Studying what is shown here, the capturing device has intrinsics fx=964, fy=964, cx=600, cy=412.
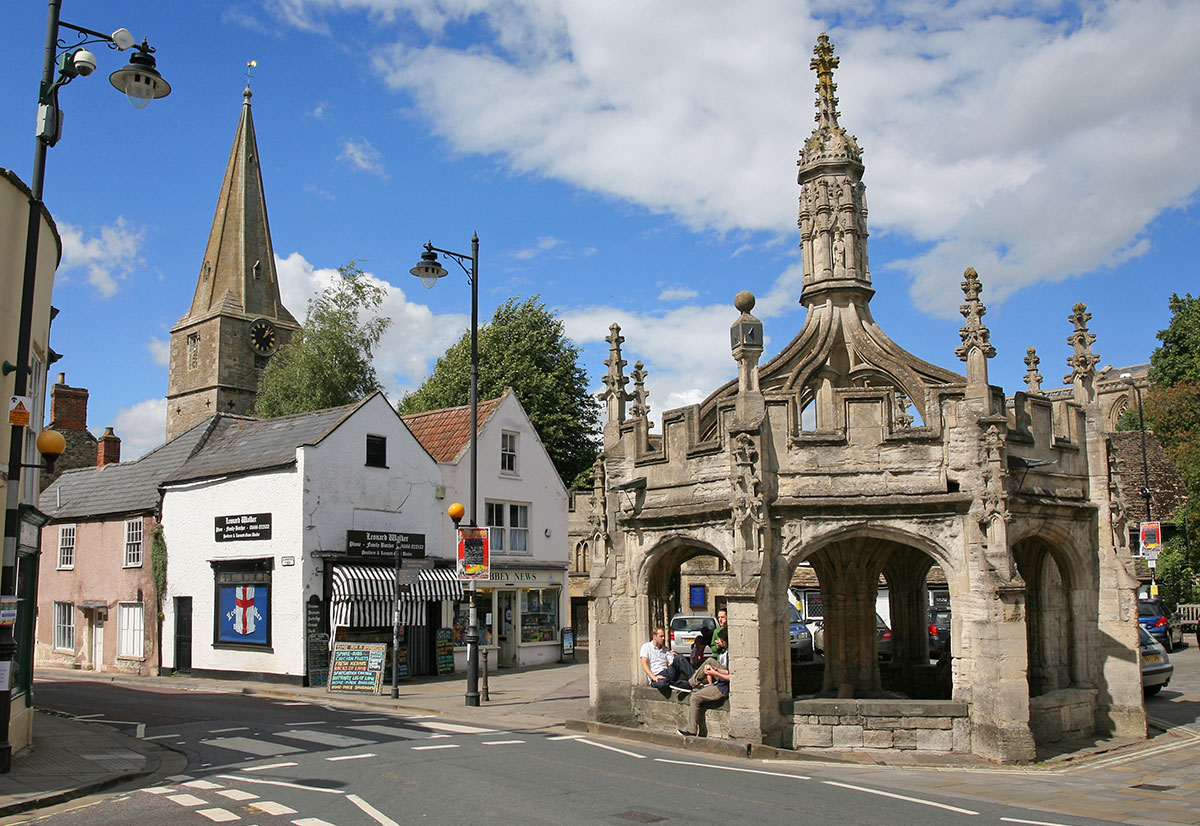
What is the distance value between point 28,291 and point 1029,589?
1541 cm

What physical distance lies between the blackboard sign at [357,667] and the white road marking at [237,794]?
11278 mm

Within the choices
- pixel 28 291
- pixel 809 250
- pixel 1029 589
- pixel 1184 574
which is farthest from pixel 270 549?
pixel 1184 574

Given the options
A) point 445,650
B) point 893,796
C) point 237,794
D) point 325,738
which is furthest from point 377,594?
point 893,796

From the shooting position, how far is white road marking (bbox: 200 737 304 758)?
45.2 ft

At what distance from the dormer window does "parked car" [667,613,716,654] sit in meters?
7.79

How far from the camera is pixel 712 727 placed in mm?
14250

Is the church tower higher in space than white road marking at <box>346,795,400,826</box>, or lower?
higher

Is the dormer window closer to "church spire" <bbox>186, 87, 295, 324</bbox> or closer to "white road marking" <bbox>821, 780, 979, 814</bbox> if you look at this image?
"white road marking" <bbox>821, 780, 979, 814</bbox>

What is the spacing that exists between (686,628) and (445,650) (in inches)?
275

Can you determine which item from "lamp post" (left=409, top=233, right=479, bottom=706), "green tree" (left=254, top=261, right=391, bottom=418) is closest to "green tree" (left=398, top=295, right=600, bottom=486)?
"green tree" (left=254, top=261, right=391, bottom=418)

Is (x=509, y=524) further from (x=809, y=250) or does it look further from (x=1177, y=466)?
(x=1177, y=466)

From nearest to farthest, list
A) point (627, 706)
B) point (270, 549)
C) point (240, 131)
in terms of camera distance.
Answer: point (627, 706) < point (270, 549) < point (240, 131)

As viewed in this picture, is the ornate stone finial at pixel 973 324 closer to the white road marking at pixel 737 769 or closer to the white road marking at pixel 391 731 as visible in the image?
the white road marking at pixel 737 769

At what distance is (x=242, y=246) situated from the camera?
72562mm
